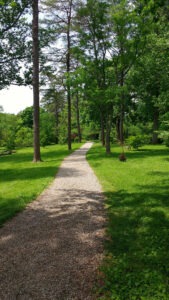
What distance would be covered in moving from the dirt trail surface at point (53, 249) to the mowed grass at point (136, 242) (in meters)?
0.27

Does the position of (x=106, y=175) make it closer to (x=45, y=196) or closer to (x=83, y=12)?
(x=45, y=196)

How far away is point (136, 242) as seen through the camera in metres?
4.97

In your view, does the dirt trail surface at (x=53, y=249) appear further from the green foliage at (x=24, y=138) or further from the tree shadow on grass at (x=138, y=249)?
the green foliage at (x=24, y=138)

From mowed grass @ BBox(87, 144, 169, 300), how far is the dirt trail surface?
272mm

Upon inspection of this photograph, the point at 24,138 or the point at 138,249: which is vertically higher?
the point at 24,138

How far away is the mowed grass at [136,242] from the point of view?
3.53 metres

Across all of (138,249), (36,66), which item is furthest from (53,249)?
(36,66)

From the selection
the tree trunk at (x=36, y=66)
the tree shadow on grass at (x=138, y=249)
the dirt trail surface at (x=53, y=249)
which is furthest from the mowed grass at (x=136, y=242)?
the tree trunk at (x=36, y=66)

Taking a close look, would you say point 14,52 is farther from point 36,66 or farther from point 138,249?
point 138,249

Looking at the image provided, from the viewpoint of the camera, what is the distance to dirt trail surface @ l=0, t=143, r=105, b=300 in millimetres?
3500

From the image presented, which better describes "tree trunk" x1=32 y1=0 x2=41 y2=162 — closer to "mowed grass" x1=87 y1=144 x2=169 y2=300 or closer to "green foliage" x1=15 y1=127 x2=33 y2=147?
"mowed grass" x1=87 y1=144 x2=169 y2=300

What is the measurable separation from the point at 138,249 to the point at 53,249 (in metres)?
1.62

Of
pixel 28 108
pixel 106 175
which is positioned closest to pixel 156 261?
pixel 106 175

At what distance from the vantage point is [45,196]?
8578 mm
